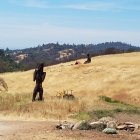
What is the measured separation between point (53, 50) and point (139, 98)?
484ft

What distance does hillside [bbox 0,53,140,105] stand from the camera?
132 ft

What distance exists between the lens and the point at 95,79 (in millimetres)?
45188

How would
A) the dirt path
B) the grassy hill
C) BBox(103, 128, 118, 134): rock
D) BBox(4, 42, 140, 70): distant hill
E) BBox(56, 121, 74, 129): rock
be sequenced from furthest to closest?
BBox(4, 42, 140, 70): distant hill → the grassy hill → BBox(56, 121, 74, 129): rock → BBox(103, 128, 118, 134): rock → the dirt path

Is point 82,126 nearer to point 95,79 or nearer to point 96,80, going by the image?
point 96,80

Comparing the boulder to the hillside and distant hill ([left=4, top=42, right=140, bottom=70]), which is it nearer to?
the hillside

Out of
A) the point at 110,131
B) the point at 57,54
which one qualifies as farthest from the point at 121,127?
the point at 57,54

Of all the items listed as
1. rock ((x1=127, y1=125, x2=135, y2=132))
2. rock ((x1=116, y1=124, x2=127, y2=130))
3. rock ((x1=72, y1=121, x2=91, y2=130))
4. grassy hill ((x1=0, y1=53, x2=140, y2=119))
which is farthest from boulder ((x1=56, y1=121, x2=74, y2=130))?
grassy hill ((x1=0, y1=53, x2=140, y2=119))

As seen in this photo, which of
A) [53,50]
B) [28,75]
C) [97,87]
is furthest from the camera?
[53,50]

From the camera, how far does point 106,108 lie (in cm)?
2461

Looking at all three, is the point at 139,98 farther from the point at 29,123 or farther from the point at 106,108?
the point at 29,123

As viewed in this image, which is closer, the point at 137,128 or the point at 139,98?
the point at 137,128

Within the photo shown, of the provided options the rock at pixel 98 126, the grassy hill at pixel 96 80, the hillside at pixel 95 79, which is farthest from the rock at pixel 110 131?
the hillside at pixel 95 79

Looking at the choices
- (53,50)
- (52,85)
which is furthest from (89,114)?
(53,50)

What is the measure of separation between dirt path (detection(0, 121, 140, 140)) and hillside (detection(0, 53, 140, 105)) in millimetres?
18256
